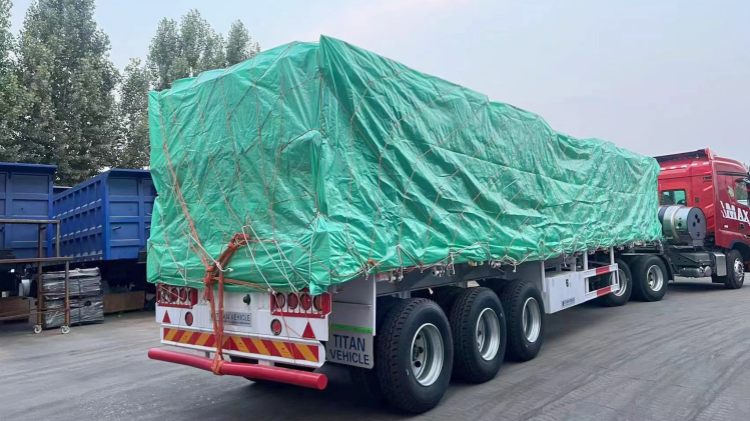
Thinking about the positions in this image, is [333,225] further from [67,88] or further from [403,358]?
[67,88]

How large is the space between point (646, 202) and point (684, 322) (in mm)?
2877

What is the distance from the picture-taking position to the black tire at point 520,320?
6789 millimetres

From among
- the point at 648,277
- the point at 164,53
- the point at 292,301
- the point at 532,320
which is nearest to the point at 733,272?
the point at 648,277

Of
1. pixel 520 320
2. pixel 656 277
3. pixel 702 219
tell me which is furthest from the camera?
pixel 702 219

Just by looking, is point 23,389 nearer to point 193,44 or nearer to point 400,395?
point 400,395

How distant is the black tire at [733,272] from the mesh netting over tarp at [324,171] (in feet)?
33.1

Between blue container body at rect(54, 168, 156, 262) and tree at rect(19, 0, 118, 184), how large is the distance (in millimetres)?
6232

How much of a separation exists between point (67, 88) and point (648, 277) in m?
18.6

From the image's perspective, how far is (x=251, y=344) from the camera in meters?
4.88

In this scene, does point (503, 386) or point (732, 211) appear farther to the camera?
point (732, 211)

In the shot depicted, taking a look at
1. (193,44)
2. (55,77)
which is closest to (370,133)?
(55,77)

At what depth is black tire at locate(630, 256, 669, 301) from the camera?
11977 millimetres

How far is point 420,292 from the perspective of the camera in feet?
19.7

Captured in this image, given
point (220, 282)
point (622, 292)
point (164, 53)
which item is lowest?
point (622, 292)
